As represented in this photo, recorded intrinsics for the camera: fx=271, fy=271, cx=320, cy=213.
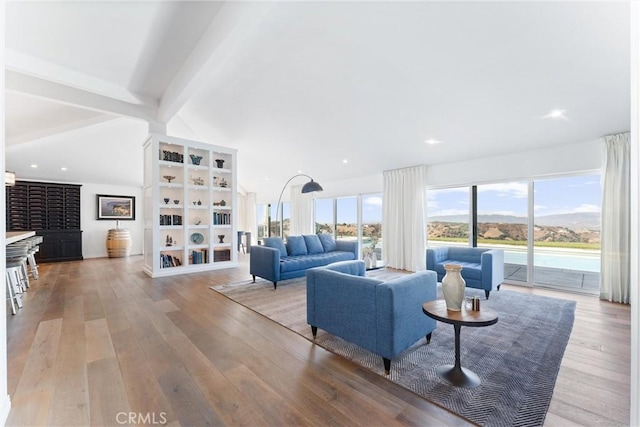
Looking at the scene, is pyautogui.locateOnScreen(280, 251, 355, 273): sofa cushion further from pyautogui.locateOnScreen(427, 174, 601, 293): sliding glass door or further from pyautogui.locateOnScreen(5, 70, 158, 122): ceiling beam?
pyautogui.locateOnScreen(5, 70, 158, 122): ceiling beam

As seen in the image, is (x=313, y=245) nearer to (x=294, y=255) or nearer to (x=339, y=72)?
(x=294, y=255)

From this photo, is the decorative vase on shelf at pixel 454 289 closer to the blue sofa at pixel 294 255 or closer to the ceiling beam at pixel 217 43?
the ceiling beam at pixel 217 43

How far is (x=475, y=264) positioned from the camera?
4.57 metres

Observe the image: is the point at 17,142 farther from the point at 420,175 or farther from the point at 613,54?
the point at 613,54

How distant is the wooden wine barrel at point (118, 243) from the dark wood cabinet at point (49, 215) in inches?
27.4

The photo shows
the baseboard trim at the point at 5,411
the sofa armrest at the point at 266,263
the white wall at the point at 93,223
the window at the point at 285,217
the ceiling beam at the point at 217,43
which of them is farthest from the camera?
the window at the point at 285,217

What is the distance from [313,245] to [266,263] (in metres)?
1.46

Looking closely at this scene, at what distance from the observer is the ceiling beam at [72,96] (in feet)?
13.9

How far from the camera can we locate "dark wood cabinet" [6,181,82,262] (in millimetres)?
7121

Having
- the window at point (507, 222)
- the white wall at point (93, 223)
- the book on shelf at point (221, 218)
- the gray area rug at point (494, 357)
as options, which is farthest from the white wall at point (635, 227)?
the white wall at point (93, 223)

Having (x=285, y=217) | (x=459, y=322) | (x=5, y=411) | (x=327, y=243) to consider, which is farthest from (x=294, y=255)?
(x=285, y=217)

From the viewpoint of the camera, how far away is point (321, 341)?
2.68 metres

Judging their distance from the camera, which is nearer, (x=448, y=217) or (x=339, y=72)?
(x=339, y=72)

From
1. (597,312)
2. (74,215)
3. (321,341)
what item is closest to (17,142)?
(74,215)
